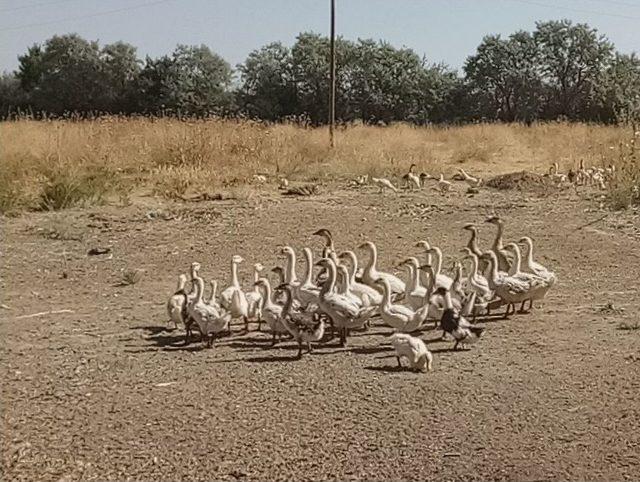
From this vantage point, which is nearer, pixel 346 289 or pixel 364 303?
pixel 364 303

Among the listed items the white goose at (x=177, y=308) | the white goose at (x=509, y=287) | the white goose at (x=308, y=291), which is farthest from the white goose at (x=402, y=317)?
the white goose at (x=177, y=308)

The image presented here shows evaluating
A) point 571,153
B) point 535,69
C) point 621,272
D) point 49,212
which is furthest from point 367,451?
point 535,69

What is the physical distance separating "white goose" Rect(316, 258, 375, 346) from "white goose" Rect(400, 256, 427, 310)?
0.61 metres

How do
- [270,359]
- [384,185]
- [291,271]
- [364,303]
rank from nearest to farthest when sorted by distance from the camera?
[270,359] → [364,303] → [291,271] → [384,185]

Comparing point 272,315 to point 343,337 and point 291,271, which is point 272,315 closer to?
point 343,337

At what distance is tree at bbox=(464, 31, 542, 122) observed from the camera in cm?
4784

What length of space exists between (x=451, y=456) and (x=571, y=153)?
20932 mm

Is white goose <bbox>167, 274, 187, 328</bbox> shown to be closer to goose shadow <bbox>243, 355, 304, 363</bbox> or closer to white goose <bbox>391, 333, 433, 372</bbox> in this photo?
goose shadow <bbox>243, 355, 304, 363</bbox>

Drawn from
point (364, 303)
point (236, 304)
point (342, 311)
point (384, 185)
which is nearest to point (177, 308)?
point (236, 304)

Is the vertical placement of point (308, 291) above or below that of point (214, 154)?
below

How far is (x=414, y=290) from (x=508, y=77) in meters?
41.9

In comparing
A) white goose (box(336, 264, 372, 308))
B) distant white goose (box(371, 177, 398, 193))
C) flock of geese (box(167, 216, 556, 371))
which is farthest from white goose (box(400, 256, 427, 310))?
distant white goose (box(371, 177, 398, 193))

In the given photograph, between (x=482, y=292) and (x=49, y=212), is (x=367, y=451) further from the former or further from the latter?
(x=49, y=212)

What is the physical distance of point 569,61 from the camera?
4819 cm
